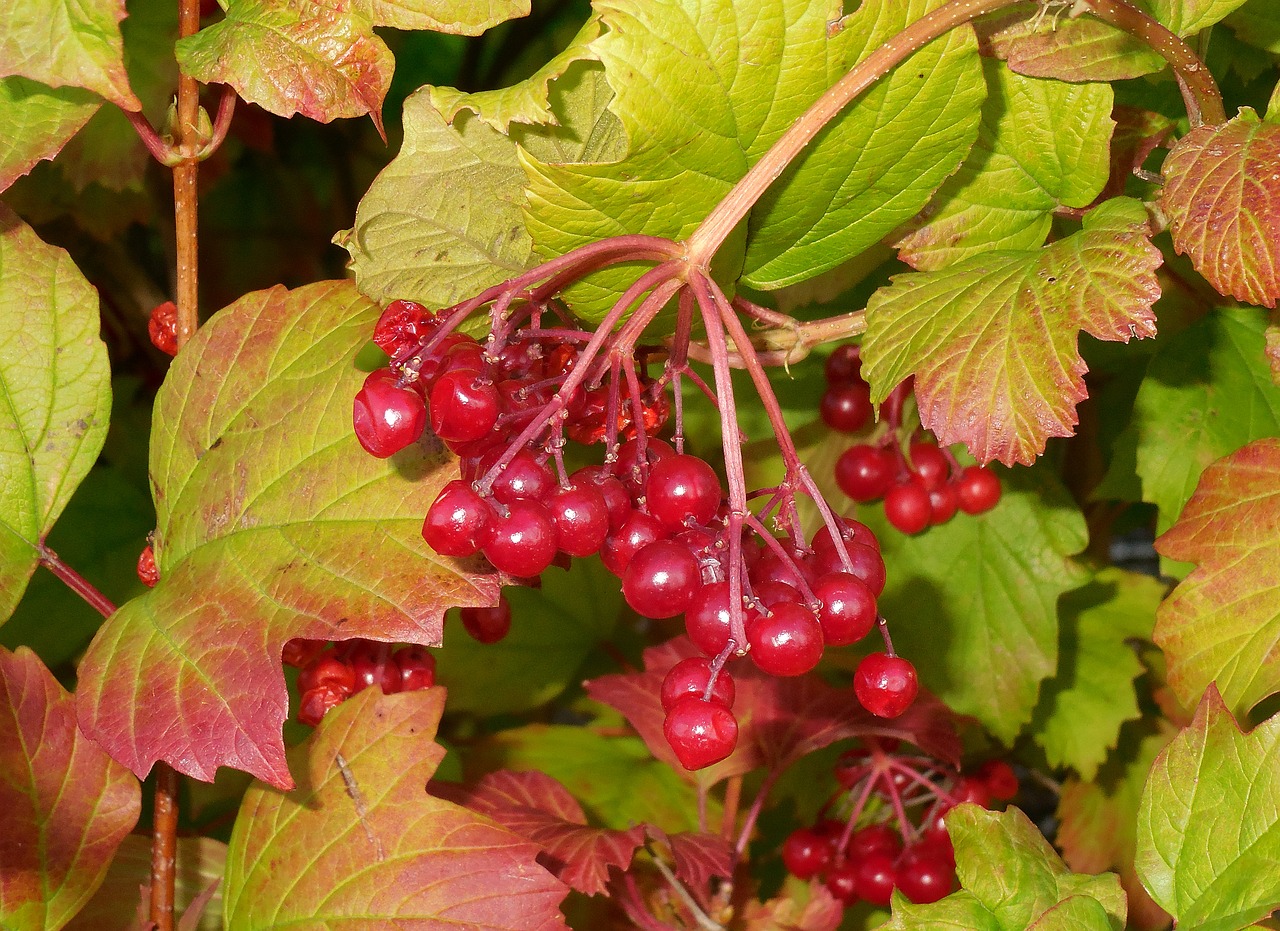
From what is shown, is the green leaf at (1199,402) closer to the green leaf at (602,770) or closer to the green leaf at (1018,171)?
the green leaf at (1018,171)

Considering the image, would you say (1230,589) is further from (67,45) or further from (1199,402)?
(67,45)

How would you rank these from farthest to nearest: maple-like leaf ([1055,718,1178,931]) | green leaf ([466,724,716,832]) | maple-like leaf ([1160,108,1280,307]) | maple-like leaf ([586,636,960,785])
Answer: maple-like leaf ([1055,718,1178,931]), green leaf ([466,724,716,832]), maple-like leaf ([586,636,960,785]), maple-like leaf ([1160,108,1280,307])

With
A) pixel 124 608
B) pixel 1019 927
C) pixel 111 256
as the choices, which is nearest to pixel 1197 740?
pixel 1019 927

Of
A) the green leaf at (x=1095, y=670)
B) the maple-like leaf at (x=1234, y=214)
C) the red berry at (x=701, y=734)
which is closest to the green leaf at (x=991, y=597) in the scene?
the green leaf at (x=1095, y=670)

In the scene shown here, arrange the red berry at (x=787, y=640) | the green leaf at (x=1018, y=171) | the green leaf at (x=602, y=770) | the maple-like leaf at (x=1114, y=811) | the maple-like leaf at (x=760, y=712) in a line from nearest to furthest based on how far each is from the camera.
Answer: the red berry at (x=787, y=640) < the green leaf at (x=1018, y=171) < the maple-like leaf at (x=760, y=712) < the green leaf at (x=602, y=770) < the maple-like leaf at (x=1114, y=811)

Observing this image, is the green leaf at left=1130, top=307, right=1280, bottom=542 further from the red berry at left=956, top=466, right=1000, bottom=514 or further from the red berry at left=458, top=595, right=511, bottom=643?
the red berry at left=458, top=595, right=511, bottom=643

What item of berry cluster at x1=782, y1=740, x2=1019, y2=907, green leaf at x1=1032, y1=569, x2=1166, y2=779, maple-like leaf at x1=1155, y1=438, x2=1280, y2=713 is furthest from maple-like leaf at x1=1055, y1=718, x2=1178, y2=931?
maple-like leaf at x1=1155, y1=438, x2=1280, y2=713

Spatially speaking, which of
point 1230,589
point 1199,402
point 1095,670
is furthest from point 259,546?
point 1095,670
